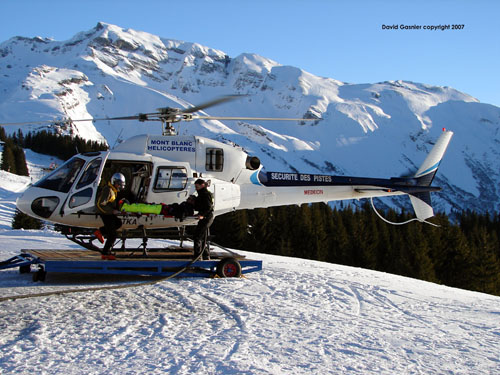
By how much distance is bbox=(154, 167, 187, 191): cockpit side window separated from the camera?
1262 cm

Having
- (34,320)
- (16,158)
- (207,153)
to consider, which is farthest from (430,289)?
(16,158)

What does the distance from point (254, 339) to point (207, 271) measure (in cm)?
503

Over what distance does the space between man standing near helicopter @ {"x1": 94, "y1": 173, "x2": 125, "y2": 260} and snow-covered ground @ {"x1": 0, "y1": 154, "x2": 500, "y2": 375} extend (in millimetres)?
807

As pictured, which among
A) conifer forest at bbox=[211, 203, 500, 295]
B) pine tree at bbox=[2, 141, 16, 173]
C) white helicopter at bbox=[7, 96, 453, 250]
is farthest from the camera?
pine tree at bbox=[2, 141, 16, 173]

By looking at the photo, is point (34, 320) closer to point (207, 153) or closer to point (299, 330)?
point (299, 330)

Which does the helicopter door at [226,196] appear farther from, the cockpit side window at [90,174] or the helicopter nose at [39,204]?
the helicopter nose at [39,204]

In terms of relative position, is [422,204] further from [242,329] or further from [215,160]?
[242,329]

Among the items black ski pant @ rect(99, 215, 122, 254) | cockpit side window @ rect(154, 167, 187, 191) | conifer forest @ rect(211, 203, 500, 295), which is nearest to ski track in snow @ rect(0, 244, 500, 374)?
black ski pant @ rect(99, 215, 122, 254)

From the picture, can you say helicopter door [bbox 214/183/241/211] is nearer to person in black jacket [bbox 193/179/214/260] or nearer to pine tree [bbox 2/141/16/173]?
person in black jacket [bbox 193/179/214/260]

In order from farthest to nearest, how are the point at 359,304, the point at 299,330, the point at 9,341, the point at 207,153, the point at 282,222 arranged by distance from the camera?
the point at 282,222 < the point at 207,153 < the point at 359,304 < the point at 299,330 < the point at 9,341

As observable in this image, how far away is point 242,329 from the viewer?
7.40 meters

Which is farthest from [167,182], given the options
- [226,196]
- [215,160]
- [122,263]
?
[122,263]

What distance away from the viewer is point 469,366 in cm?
627

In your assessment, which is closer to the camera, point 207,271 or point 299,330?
point 299,330
